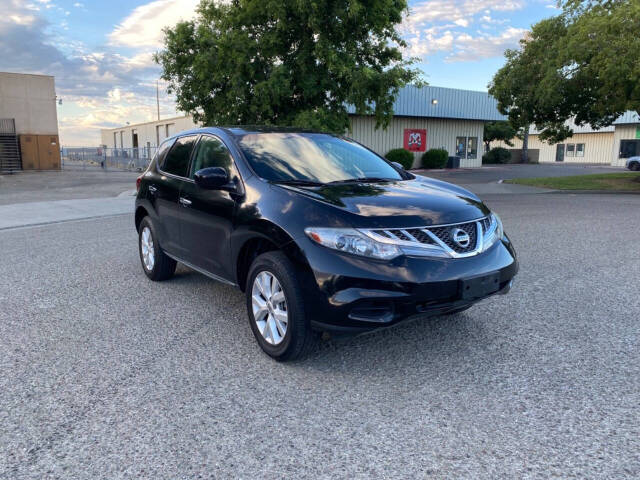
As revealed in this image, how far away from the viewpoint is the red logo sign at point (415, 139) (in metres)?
36.5

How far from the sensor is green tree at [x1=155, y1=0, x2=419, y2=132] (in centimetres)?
1641

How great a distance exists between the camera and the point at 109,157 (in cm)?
4244

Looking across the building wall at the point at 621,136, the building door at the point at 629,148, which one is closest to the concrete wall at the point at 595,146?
the building wall at the point at 621,136

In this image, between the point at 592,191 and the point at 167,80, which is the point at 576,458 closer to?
the point at 592,191

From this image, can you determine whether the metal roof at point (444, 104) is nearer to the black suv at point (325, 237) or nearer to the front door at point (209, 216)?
the front door at point (209, 216)

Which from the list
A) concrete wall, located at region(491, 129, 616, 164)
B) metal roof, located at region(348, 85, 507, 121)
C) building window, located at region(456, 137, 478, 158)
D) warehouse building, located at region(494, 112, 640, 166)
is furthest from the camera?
concrete wall, located at region(491, 129, 616, 164)

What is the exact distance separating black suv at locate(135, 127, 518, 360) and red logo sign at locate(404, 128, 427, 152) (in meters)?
32.8

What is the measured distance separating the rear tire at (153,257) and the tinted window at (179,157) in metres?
0.73

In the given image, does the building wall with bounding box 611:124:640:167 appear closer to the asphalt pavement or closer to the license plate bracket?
the asphalt pavement

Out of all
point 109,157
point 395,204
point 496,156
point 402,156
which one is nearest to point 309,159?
point 395,204

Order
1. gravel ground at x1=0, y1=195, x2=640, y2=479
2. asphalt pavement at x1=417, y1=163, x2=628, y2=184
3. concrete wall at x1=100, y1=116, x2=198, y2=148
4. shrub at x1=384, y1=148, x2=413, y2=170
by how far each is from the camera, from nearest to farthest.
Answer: gravel ground at x1=0, y1=195, x2=640, y2=479 → asphalt pavement at x1=417, y1=163, x2=628, y2=184 → shrub at x1=384, y1=148, x2=413, y2=170 → concrete wall at x1=100, y1=116, x2=198, y2=148

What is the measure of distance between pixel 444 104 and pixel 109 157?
27572mm

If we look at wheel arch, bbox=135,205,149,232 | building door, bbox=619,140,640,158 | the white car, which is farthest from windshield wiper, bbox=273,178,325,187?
building door, bbox=619,140,640,158

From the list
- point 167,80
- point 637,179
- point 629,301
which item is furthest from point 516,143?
point 629,301
